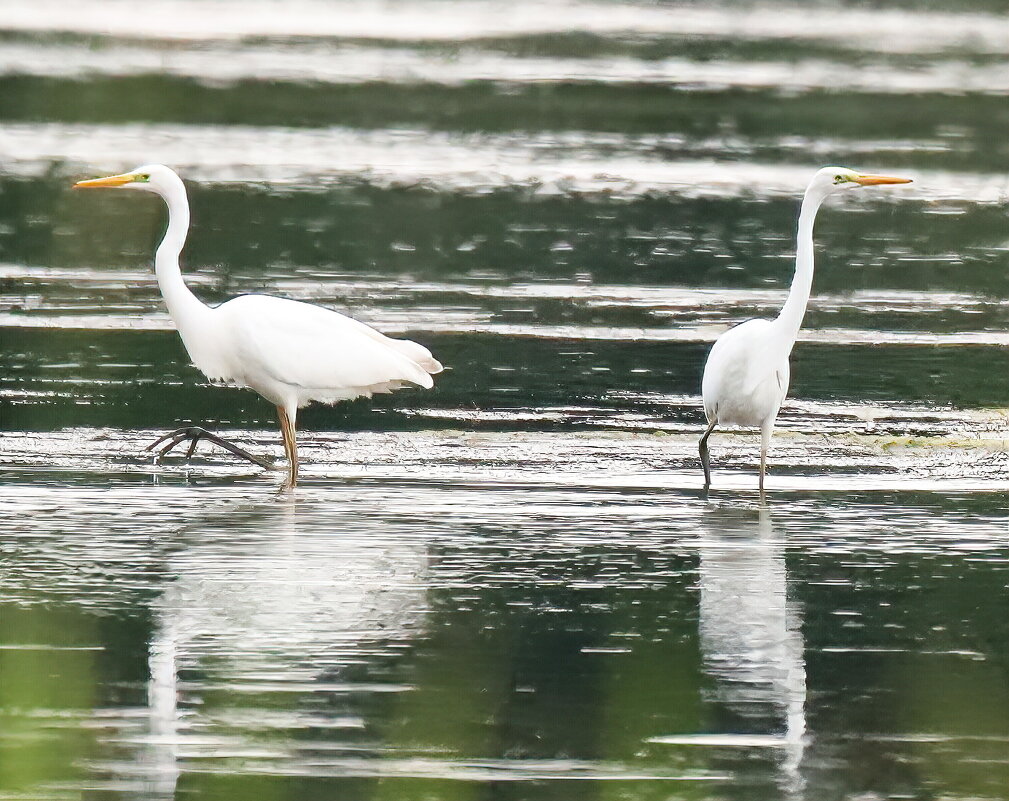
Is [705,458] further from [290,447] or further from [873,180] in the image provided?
[290,447]

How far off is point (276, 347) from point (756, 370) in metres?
2.66

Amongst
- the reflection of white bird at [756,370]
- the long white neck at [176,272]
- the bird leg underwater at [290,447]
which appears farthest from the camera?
the long white neck at [176,272]

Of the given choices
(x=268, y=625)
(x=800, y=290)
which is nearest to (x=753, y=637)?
(x=268, y=625)

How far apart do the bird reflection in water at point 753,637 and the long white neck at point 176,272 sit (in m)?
3.23

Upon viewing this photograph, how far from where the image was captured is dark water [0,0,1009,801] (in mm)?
6734

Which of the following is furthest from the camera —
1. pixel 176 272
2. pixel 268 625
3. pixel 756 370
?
pixel 176 272

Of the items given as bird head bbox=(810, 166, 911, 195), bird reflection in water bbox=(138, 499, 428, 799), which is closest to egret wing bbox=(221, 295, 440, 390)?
bird reflection in water bbox=(138, 499, 428, 799)

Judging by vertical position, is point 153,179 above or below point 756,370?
above

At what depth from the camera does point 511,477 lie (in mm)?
10977

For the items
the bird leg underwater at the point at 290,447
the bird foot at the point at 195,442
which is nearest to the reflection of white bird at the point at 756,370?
the bird leg underwater at the point at 290,447

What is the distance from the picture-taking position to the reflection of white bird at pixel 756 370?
1095 centimetres

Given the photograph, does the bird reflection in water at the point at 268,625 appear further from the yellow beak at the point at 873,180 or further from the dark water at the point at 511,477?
the yellow beak at the point at 873,180

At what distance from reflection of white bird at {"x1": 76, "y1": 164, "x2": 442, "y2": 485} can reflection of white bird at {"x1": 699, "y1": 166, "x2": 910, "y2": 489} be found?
169 cm

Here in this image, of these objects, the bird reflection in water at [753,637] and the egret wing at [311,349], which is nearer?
the bird reflection in water at [753,637]
